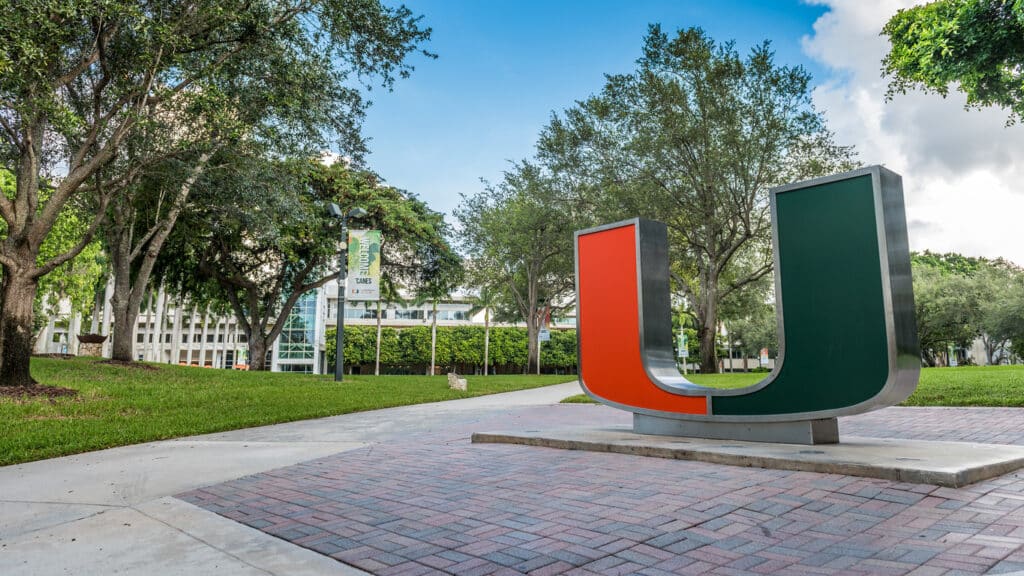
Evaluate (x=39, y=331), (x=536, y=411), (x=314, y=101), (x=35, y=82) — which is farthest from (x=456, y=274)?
(x=39, y=331)

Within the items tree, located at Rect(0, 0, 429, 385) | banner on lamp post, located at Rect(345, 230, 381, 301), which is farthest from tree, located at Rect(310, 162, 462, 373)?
tree, located at Rect(0, 0, 429, 385)

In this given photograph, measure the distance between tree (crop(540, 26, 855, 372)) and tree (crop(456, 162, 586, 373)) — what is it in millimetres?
3560

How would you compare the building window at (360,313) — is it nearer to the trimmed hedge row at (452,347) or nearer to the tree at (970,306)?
the trimmed hedge row at (452,347)

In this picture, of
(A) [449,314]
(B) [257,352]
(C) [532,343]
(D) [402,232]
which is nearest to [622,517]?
(D) [402,232]

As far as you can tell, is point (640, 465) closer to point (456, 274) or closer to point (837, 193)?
point (837, 193)

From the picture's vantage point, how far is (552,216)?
93.3 feet

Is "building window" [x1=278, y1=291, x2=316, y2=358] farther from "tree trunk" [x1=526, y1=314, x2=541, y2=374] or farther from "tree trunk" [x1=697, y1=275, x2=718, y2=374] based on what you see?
"tree trunk" [x1=697, y1=275, x2=718, y2=374]

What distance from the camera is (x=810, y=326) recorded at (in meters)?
5.73

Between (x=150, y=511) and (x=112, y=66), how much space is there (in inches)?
450

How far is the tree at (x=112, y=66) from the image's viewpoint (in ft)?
34.2

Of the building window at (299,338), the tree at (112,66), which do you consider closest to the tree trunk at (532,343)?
the tree at (112,66)

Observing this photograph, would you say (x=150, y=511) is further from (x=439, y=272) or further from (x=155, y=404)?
(x=439, y=272)

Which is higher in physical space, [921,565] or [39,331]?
[39,331]

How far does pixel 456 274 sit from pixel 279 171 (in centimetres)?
1383
